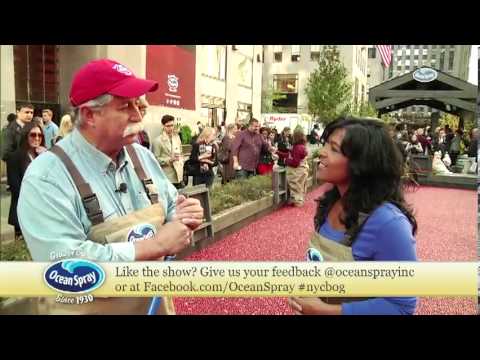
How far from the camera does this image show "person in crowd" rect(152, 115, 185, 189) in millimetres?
2057

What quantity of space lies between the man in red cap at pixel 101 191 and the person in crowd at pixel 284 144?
0.98 meters

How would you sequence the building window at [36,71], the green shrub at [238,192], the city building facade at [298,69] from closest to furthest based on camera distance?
the building window at [36,71], the city building facade at [298,69], the green shrub at [238,192]

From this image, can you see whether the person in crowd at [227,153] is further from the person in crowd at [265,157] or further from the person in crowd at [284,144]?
the person in crowd at [284,144]

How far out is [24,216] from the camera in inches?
54.3

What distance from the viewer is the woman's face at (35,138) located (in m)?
1.84

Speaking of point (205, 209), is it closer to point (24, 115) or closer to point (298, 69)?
point (298, 69)

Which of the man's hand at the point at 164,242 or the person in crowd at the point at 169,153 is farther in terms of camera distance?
the person in crowd at the point at 169,153

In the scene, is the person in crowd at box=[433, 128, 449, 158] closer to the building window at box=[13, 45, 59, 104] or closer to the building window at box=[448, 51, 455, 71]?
the building window at box=[448, 51, 455, 71]

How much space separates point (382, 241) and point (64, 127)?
1.23m

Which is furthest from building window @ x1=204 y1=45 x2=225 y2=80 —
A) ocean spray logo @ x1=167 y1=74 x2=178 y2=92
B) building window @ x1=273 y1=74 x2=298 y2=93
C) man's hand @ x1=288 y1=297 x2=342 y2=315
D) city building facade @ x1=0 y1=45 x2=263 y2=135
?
man's hand @ x1=288 y1=297 x2=342 y2=315

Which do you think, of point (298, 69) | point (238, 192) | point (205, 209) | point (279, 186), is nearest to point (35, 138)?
point (205, 209)

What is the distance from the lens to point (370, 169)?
1.51 metres

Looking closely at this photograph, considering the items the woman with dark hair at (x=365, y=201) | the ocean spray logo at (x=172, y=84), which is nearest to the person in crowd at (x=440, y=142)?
the woman with dark hair at (x=365, y=201)
